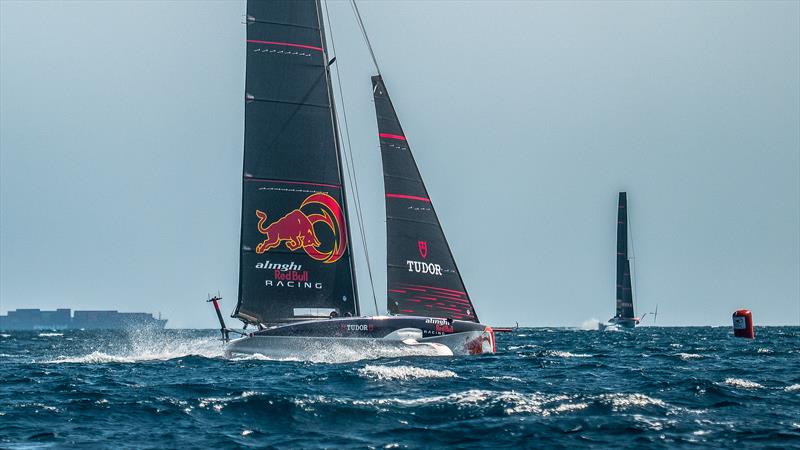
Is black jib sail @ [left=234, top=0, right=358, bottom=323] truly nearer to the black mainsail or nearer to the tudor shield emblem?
the tudor shield emblem

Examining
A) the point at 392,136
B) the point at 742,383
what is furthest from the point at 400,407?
the point at 392,136

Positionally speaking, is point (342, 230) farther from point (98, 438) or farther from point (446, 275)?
point (98, 438)

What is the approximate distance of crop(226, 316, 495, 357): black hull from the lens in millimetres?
33156

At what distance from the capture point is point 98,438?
17.4 m

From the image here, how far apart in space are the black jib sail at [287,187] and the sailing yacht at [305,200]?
35mm

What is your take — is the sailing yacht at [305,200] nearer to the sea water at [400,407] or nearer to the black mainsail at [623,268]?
the sea water at [400,407]

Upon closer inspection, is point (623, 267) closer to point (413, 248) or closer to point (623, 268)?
point (623, 268)

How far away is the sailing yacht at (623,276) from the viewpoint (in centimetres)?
12162

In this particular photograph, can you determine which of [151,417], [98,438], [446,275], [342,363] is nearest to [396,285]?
[446,275]

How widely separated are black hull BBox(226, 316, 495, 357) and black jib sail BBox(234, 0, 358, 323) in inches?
72.1

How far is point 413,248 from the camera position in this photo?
34906 mm

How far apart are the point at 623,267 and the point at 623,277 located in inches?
97.9

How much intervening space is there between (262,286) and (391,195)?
5451 millimetres

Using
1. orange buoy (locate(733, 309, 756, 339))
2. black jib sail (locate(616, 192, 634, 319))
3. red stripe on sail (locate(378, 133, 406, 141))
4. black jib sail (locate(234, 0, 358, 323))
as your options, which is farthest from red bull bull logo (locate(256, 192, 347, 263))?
black jib sail (locate(616, 192, 634, 319))
